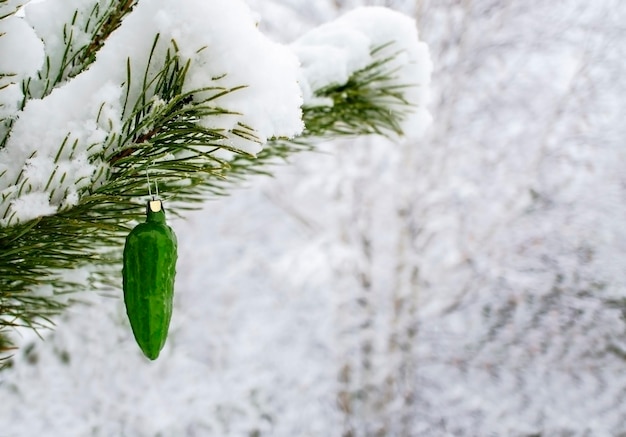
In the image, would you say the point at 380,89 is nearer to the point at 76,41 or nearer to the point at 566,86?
the point at 76,41

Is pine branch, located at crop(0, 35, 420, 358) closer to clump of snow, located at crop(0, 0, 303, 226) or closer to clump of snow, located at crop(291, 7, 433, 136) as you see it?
clump of snow, located at crop(0, 0, 303, 226)

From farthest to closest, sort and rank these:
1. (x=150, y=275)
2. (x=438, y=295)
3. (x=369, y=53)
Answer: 1. (x=438, y=295)
2. (x=369, y=53)
3. (x=150, y=275)

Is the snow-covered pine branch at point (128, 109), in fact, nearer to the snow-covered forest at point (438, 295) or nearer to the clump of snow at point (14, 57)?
the clump of snow at point (14, 57)

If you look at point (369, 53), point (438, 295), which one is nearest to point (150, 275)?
point (369, 53)

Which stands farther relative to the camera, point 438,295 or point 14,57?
point 438,295

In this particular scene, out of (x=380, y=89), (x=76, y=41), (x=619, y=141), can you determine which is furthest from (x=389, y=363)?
(x=76, y=41)

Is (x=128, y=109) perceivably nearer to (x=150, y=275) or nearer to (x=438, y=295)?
(x=150, y=275)
